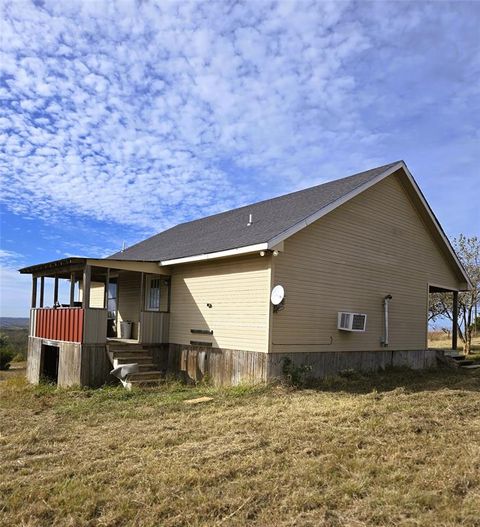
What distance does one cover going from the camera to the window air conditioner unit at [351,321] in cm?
1270

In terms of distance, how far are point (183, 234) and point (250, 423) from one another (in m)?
11.4

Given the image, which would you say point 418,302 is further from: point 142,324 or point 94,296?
point 94,296

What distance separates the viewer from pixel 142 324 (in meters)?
14.1

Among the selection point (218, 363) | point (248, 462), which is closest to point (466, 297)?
point (218, 363)

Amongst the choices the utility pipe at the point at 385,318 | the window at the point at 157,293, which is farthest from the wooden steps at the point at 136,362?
the utility pipe at the point at 385,318

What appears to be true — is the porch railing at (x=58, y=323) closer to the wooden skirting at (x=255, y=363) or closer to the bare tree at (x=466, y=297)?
the wooden skirting at (x=255, y=363)

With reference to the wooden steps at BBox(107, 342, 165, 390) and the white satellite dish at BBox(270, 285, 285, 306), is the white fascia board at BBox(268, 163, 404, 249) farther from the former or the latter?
the wooden steps at BBox(107, 342, 165, 390)

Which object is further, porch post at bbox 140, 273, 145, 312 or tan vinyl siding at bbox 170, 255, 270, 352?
porch post at bbox 140, 273, 145, 312

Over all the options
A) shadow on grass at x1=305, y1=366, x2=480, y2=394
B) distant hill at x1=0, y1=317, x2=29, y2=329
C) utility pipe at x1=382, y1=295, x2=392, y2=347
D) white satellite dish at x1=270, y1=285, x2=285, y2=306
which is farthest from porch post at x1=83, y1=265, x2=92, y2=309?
distant hill at x1=0, y1=317, x2=29, y2=329

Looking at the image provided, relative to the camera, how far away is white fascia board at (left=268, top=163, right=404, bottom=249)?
10969 mm

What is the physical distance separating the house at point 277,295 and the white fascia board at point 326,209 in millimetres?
30

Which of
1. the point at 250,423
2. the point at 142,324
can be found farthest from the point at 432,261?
the point at 250,423

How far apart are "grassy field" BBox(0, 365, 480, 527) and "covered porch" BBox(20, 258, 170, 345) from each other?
3.43 meters

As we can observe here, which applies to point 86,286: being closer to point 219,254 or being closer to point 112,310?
point 219,254
